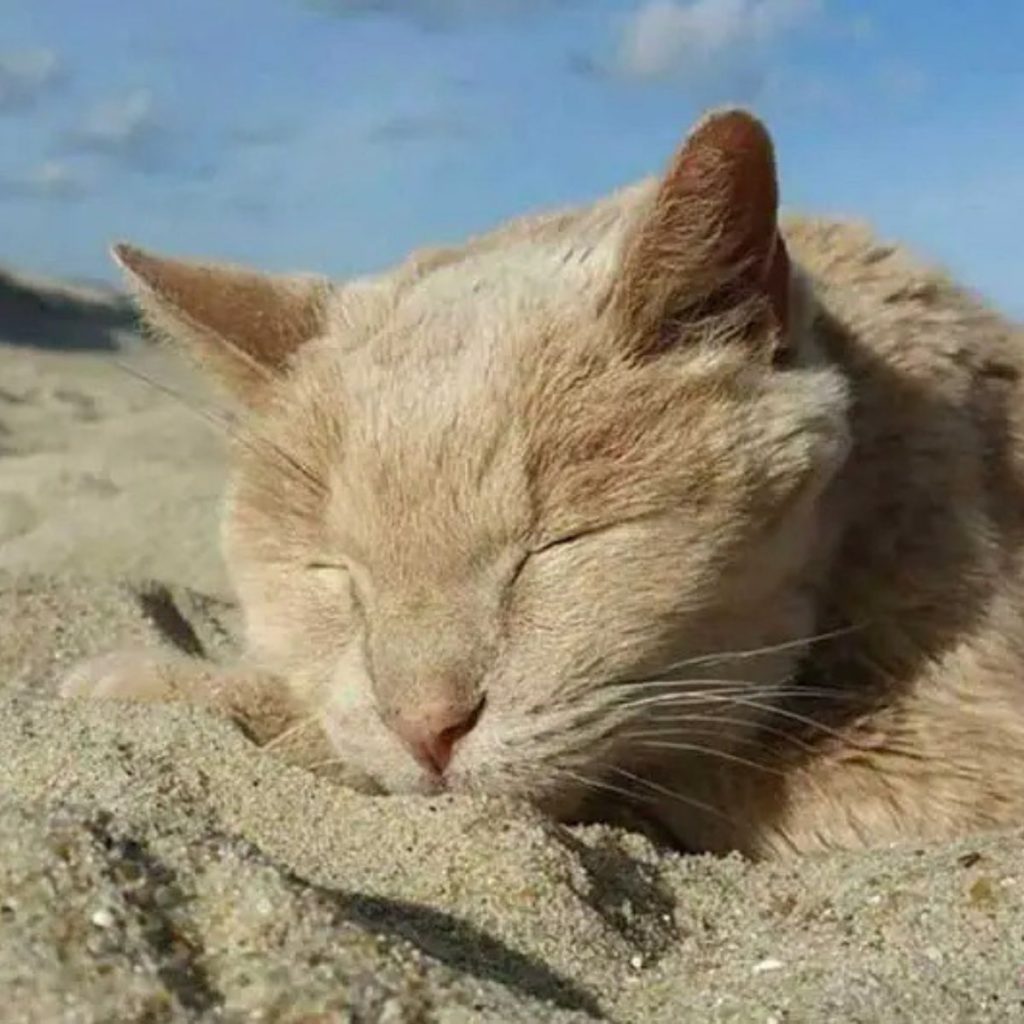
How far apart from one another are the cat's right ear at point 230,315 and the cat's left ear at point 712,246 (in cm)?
62

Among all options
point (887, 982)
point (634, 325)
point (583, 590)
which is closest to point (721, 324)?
point (634, 325)

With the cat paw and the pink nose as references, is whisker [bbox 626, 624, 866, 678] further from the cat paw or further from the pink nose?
the cat paw

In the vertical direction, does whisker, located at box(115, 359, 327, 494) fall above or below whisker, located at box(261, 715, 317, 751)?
above

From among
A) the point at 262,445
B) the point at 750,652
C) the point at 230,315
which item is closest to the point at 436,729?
the point at 750,652

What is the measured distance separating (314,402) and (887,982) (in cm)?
136

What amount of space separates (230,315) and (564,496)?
77cm

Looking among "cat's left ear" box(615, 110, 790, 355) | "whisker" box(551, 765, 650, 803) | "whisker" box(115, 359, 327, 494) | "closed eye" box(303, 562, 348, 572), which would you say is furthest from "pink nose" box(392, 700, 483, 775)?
"cat's left ear" box(615, 110, 790, 355)

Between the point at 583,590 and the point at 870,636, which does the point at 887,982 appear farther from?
the point at 870,636

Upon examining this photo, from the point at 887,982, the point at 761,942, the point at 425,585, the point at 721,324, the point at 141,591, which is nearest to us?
the point at 887,982

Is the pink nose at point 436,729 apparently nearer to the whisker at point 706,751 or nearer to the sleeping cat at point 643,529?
the sleeping cat at point 643,529

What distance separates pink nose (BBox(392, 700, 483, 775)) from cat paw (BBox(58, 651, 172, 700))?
0.78 meters

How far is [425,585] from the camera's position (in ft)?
8.30

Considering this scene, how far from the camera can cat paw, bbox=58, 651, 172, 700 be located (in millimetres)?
3174

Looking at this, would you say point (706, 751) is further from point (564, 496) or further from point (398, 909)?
point (398, 909)
